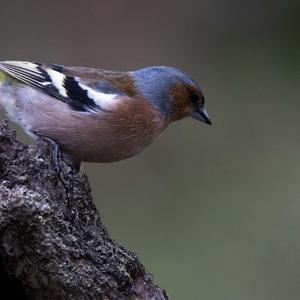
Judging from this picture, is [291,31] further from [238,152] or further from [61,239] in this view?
[61,239]

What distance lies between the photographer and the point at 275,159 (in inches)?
306

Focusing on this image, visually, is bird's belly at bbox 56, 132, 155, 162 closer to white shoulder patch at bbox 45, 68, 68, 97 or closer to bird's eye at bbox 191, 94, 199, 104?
white shoulder patch at bbox 45, 68, 68, 97

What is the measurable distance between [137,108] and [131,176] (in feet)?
11.0

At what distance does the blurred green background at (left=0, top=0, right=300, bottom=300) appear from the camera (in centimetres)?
612

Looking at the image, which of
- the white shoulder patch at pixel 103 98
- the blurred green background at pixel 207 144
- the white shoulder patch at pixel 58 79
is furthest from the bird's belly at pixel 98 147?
the blurred green background at pixel 207 144

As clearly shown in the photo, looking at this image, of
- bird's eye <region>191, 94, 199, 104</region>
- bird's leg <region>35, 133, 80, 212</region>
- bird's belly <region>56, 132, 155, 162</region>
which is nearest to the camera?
bird's leg <region>35, 133, 80, 212</region>

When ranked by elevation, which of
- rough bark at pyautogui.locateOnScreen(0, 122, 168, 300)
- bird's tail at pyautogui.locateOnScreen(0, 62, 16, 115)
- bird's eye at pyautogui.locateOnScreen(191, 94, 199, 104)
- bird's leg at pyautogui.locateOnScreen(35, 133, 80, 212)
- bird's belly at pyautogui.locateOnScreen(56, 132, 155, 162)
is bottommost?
rough bark at pyautogui.locateOnScreen(0, 122, 168, 300)

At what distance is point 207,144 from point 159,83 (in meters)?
3.70

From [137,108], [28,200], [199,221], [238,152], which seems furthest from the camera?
[238,152]

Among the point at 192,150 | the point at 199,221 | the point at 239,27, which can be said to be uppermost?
the point at 239,27

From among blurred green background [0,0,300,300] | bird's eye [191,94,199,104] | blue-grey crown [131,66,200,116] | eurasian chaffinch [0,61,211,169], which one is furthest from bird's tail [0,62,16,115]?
blurred green background [0,0,300,300]

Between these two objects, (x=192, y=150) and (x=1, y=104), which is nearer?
(x=1, y=104)

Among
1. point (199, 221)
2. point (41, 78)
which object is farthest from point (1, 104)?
point (199, 221)

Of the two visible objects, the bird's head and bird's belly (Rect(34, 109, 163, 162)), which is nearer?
bird's belly (Rect(34, 109, 163, 162))
